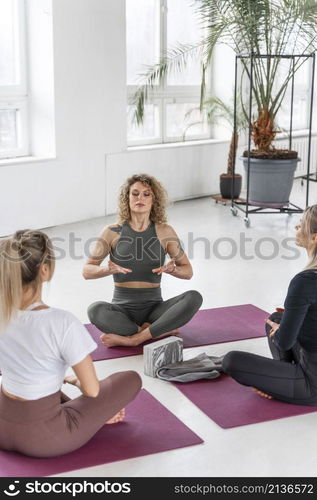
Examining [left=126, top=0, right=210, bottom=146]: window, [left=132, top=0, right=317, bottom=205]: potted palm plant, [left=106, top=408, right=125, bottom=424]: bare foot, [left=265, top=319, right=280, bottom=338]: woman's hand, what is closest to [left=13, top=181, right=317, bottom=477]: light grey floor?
[left=106, top=408, right=125, bottom=424]: bare foot

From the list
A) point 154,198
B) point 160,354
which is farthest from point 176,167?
point 160,354

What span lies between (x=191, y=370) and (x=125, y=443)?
2.28 feet

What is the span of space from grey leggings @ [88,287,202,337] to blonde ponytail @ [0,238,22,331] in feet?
4.38

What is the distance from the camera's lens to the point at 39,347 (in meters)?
2.27

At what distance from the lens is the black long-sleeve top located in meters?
2.69

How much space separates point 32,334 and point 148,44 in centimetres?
554

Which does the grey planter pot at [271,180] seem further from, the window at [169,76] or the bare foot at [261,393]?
the bare foot at [261,393]

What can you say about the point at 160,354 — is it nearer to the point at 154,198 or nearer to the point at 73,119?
the point at 154,198

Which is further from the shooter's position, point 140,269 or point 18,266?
point 140,269

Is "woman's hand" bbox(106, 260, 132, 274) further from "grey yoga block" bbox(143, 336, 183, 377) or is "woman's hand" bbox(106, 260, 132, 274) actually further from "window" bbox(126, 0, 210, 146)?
"window" bbox(126, 0, 210, 146)

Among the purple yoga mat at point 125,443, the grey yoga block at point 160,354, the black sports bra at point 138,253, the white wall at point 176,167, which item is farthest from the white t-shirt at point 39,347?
the white wall at point 176,167

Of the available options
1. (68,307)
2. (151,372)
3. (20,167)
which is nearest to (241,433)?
(151,372)

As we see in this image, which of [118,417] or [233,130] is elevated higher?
[233,130]
